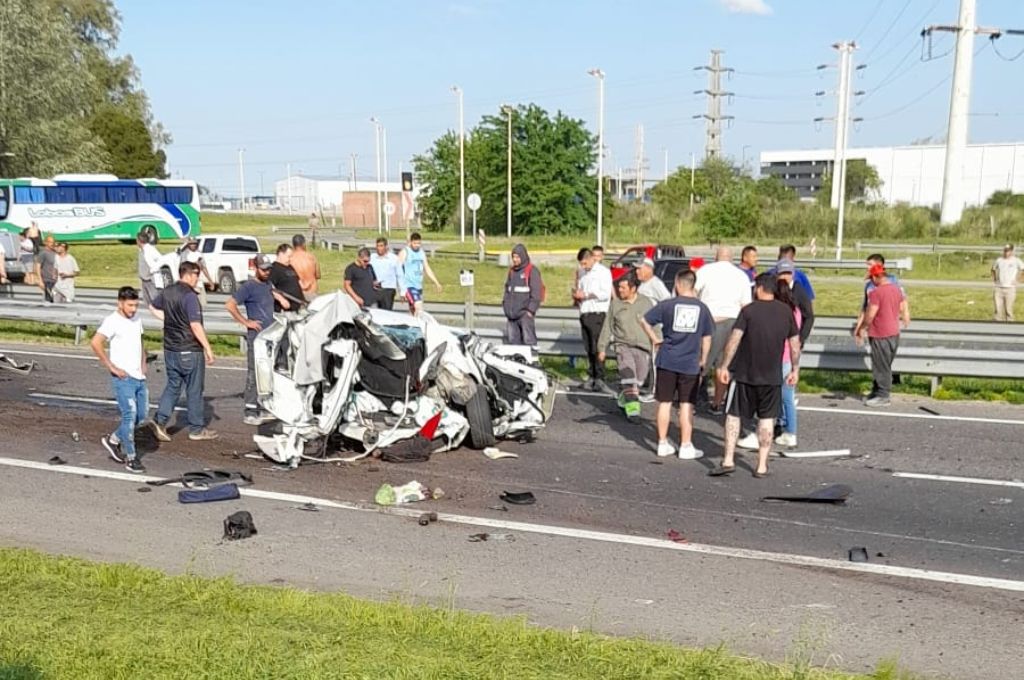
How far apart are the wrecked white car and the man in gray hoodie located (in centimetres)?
361

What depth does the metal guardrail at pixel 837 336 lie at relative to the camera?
12344 mm

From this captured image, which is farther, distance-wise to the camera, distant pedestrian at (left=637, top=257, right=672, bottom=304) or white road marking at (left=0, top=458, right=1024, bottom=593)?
distant pedestrian at (left=637, top=257, right=672, bottom=304)

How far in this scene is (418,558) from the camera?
6789 mm

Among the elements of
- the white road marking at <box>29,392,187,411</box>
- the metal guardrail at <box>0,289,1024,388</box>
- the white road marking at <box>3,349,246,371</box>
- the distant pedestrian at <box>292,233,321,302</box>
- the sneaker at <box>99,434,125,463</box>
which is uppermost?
the distant pedestrian at <box>292,233,321,302</box>

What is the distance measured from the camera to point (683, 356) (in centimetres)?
962

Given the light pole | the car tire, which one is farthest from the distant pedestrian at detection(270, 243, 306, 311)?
the light pole

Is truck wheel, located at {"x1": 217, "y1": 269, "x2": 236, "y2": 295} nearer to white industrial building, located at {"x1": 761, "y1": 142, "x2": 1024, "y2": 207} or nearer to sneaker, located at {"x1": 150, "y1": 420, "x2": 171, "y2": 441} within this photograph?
sneaker, located at {"x1": 150, "y1": 420, "x2": 171, "y2": 441}

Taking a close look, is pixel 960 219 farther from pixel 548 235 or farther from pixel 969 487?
pixel 969 487

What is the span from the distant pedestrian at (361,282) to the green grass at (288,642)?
9.87 metres

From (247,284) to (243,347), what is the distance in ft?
18.2

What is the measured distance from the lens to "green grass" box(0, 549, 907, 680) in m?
4.54

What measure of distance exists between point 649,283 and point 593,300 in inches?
35.9

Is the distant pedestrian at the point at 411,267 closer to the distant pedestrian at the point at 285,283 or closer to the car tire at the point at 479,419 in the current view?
the distant pedestrian at the point at 285,283

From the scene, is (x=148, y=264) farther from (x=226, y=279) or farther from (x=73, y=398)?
(x=226, y=279)
